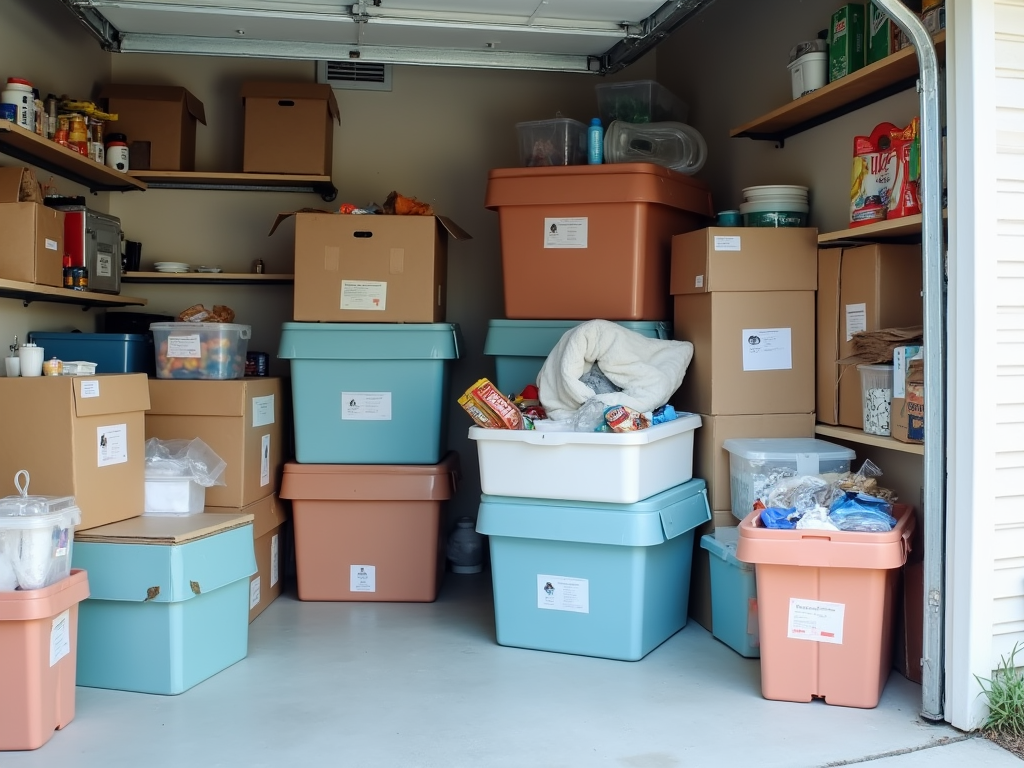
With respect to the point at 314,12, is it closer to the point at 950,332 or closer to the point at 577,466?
the point at 577,466

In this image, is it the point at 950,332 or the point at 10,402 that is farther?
the point at 10,402

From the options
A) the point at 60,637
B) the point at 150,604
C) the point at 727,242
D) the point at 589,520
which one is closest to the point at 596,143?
the point at 727,242

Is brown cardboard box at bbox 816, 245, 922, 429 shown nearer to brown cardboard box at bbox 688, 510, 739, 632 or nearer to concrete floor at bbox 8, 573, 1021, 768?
brown cardboard box at bbox 688, 510, 739, 632

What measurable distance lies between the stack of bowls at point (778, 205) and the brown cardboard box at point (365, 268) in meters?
1.20

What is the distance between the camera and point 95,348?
3.59 metres

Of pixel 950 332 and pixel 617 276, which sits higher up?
pixel 617 276

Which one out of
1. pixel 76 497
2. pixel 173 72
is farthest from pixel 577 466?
pixel 173 72

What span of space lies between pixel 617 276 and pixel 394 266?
86 centimetres

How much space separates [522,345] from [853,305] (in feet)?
3.96

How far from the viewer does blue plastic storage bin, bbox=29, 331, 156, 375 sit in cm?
356

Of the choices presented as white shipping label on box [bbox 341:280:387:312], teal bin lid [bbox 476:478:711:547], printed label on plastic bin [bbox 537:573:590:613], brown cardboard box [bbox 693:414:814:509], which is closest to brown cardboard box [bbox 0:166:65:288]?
white shipping label on box [bbox 341:280:387:312]

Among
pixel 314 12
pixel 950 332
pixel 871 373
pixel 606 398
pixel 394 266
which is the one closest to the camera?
pixel 950 332

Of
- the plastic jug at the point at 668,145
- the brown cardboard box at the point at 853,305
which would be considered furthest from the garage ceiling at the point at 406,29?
the brown cardboard box at the point at 853,305

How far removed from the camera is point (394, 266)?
143 inches
